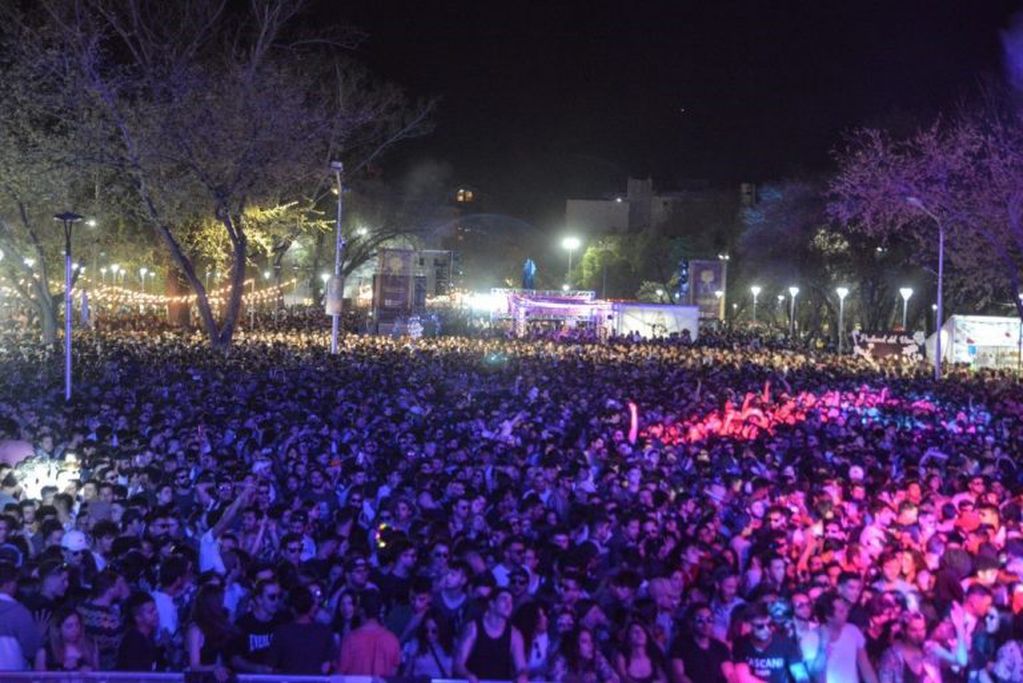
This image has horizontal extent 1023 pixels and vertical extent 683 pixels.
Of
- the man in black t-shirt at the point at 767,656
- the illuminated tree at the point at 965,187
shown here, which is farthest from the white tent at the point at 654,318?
the man in black t-shirt at the point at 767,656

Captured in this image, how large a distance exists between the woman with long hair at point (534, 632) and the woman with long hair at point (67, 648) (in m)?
2.16

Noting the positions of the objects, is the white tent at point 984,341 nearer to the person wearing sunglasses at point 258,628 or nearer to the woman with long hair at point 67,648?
the person wearing sunglasses at point 258,628

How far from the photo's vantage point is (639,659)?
6.43 meters

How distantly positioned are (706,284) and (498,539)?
4034cm

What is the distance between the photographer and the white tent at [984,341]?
36250 millimetres

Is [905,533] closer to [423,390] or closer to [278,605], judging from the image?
[278,605]

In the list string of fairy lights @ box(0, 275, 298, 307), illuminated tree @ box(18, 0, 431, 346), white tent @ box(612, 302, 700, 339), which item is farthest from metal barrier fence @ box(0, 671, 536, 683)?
string of fairy lights @ box(0, 275, 298, 307)

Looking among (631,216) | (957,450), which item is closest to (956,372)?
(957,450)

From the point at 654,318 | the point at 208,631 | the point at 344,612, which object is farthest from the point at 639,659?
the point at 654,318

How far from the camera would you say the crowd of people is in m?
6.52

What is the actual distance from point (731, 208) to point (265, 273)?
115 feet

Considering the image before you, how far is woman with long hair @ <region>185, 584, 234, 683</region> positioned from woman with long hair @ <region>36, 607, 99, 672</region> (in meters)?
0.47

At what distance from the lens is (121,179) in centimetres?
3209

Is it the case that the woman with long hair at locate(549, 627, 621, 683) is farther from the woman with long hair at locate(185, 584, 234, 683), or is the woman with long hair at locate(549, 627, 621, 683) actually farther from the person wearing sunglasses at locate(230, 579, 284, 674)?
Answer: the woman with long hair at locate(185, 584, 234, 683)
